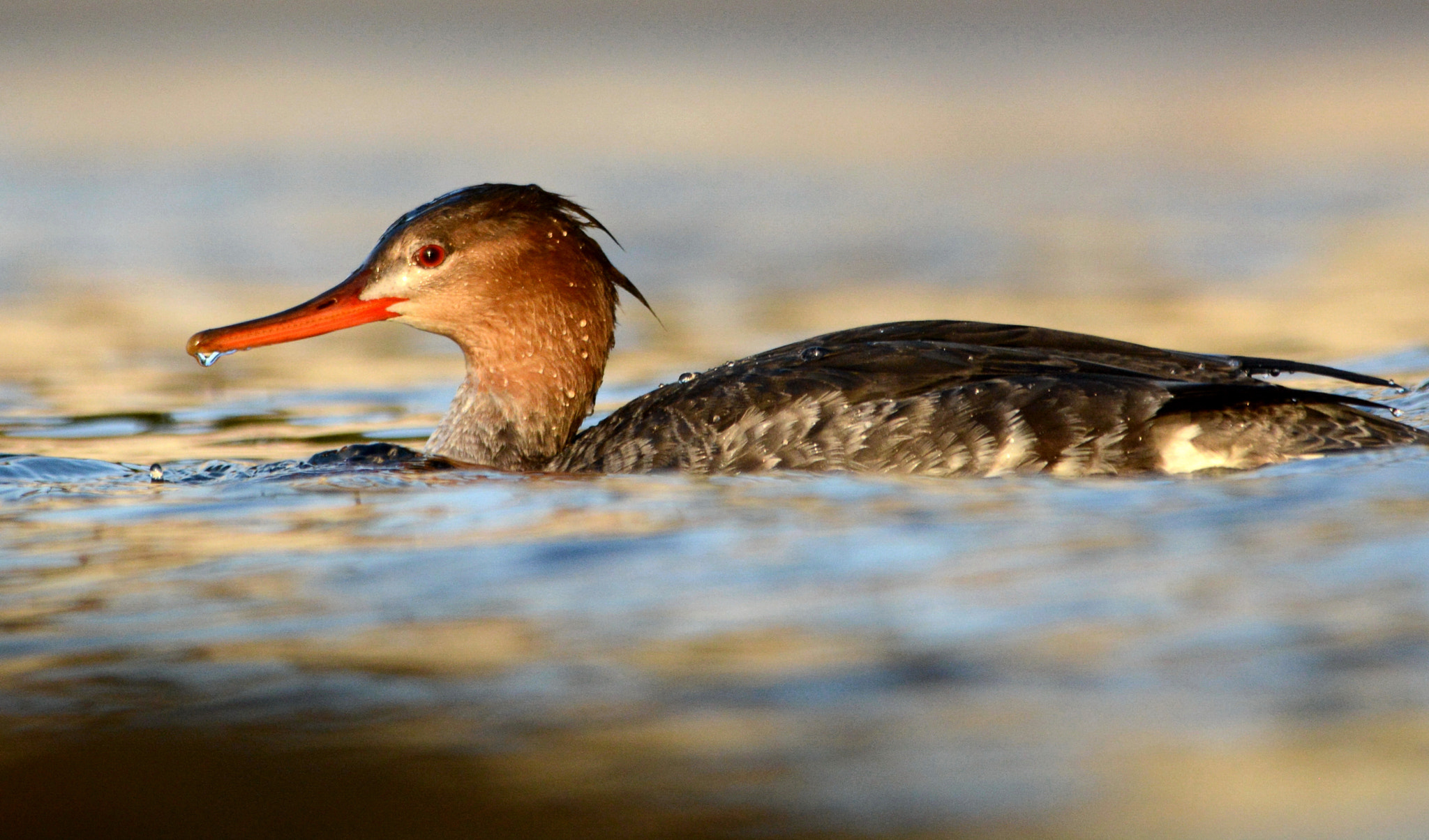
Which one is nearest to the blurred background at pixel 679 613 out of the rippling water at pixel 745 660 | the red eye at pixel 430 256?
the rippling water at pixel 745 660

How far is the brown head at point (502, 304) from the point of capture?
239 inches

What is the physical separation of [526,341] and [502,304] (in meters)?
0.17

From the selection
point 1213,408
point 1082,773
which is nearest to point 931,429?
point 1213,408

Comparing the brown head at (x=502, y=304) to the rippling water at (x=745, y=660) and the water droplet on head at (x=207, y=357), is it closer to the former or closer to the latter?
the water droplet on head at (x=207, y=357)

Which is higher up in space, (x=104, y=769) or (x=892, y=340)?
(x=892, y=340)

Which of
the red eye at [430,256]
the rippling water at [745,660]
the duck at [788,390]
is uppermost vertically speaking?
the red eye at [430,256]

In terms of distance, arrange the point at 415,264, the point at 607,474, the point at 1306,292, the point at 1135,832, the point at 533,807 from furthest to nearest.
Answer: the point at 1306,292, the point at 415,264, the point at 607,474, the point at 533,807, the point at 1135,832

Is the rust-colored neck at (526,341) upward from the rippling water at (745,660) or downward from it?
upward

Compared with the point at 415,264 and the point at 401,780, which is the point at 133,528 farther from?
the point at 401,780

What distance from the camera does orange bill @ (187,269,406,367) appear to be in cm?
594

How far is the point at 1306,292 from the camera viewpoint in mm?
10008

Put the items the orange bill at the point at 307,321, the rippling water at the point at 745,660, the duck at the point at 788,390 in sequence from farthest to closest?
the orange bill at the point at 307,321, the duck at the point at 788,390, the rippling water at the point at 745,660

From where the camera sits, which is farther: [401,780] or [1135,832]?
[401,780]

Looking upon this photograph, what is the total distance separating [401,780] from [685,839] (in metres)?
0.55
